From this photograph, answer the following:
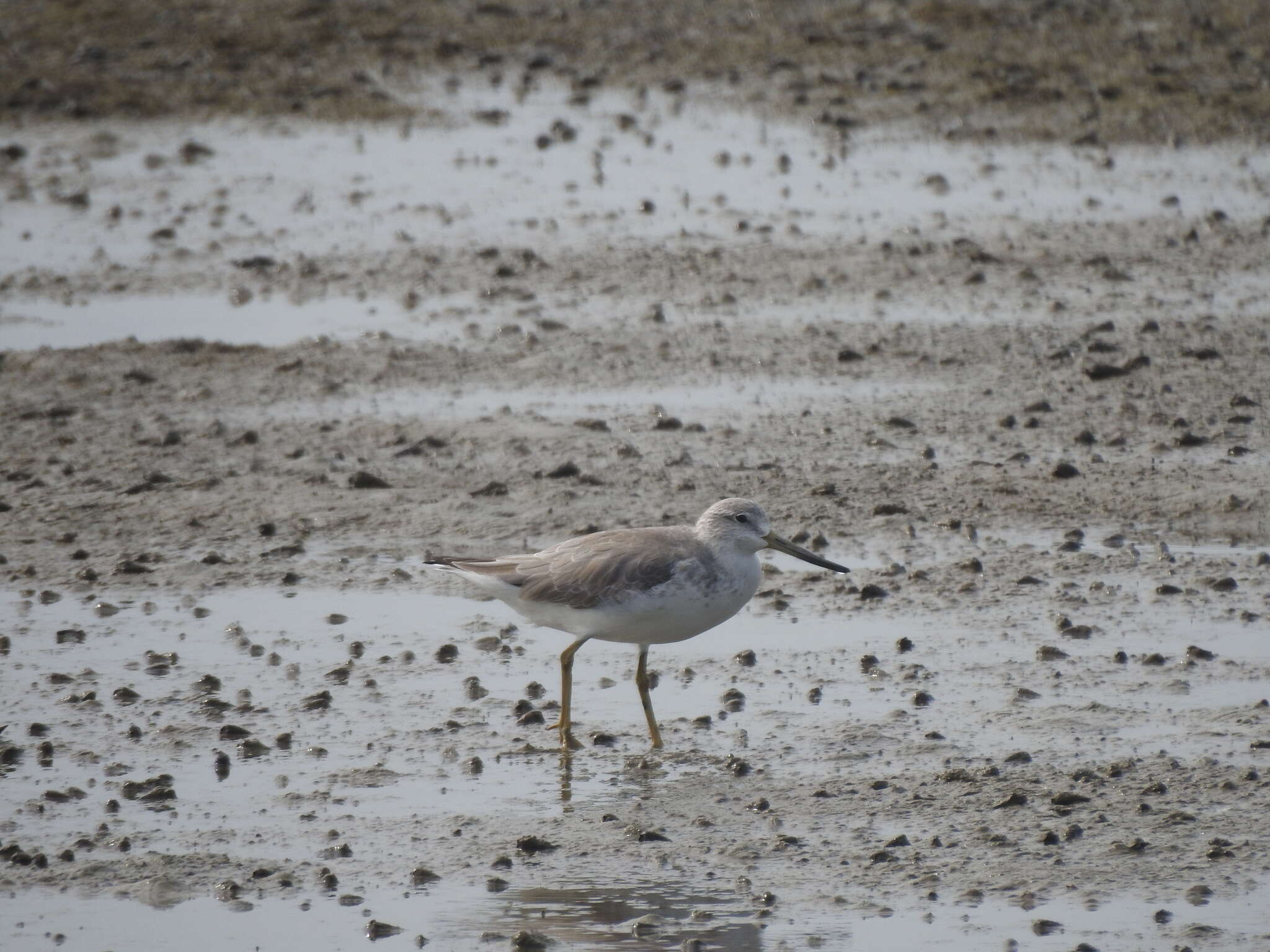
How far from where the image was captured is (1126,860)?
6.89 meters

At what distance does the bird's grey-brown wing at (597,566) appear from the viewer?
835cm

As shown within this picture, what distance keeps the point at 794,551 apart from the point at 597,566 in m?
1.06

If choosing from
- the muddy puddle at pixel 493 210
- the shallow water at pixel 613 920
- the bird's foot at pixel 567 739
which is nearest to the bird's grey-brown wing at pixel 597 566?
the bird's foot at pixel 567 739

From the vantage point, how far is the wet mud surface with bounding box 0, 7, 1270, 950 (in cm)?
697

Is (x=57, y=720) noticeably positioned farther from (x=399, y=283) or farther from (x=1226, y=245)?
(x=1226, y=245)

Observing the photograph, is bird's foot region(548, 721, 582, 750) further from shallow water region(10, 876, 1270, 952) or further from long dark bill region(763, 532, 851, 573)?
shallow water region(10, 876, 1270, 952)

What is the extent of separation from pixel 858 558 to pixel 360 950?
14.6ft

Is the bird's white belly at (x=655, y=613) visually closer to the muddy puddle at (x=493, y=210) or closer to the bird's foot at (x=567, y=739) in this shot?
the bird's foot at (x=567, y=739)

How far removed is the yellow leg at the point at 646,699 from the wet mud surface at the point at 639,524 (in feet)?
0.25

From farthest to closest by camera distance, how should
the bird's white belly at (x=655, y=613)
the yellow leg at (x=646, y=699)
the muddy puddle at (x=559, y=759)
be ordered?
the bird's white belly at (x=655, y=613) < the yellow leg at (x=646, y=699) < the muddy puddle at (x=559, y=759)

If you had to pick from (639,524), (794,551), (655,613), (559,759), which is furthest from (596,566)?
(639,524)

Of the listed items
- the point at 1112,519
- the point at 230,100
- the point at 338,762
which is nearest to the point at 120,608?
the point at 338,762

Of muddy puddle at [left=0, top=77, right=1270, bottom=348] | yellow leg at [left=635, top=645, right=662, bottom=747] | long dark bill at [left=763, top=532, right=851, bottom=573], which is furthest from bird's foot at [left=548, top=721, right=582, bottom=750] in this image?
muddy puddle at [left=0, top=77, right=1270, bottom=348]

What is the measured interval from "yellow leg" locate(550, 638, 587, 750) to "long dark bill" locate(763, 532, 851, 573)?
3.26ft
